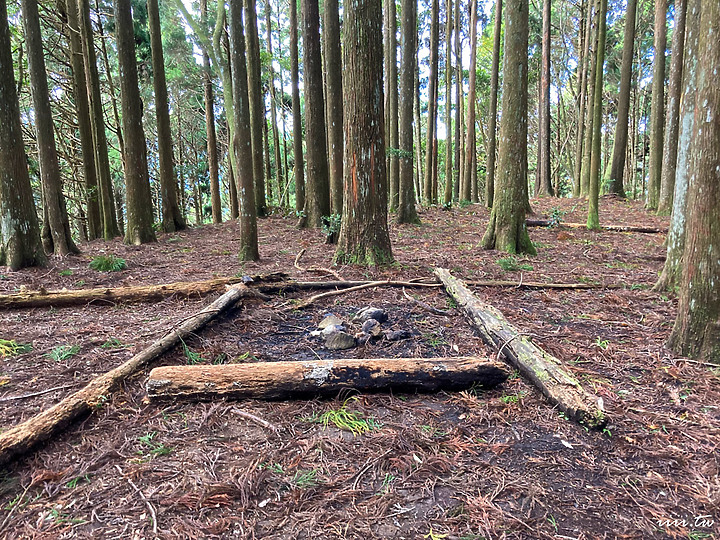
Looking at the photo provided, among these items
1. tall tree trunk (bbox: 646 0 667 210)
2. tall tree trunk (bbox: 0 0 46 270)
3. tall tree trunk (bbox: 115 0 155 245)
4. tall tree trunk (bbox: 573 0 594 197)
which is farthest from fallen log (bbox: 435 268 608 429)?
tall tree trunk (bbox: 573 0 594 197)

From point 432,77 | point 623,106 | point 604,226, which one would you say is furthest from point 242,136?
point 623,106

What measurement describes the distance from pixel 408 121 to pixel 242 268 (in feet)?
22.1

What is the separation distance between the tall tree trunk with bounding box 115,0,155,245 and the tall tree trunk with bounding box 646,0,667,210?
15.2 meters

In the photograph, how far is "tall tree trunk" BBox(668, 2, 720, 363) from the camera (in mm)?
3123

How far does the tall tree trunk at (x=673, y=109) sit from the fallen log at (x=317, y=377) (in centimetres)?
1097

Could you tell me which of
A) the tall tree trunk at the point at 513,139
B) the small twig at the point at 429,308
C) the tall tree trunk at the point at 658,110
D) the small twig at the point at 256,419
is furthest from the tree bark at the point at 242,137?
the tall tree trunk at the point at 658,110

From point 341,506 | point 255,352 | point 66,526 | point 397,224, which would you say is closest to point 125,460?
point 66,526

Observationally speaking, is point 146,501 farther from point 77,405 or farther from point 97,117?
point 97,117

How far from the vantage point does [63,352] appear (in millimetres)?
3699

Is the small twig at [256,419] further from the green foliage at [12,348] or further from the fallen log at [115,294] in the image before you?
the fallen log at [115,294]

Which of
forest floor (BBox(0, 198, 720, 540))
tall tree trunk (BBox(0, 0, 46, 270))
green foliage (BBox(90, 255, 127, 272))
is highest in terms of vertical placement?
tall tree trunk (BBox(0, 0, 46, 270))

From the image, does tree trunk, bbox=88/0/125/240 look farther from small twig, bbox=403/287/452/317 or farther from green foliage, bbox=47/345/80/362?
small twig, bbox=403/287/452/317

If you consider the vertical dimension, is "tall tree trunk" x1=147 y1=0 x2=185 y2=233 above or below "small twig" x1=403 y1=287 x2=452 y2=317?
above

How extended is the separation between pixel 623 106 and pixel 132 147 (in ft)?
53.0
